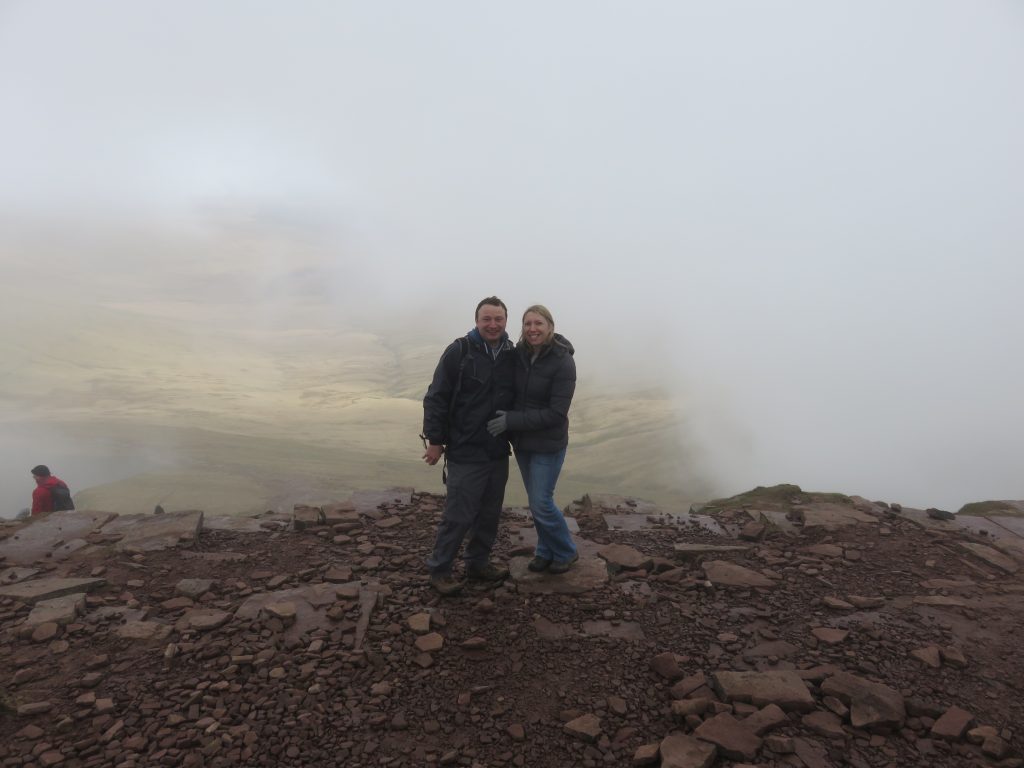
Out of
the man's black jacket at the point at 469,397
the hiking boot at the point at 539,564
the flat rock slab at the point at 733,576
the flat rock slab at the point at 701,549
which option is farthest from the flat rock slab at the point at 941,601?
the man's black jacket at the point at 469,397

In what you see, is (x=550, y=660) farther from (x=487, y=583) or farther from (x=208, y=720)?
(x=208, y=720)

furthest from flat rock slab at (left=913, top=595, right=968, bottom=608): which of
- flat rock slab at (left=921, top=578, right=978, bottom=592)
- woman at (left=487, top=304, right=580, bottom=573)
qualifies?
woman at (left=487, top=304, right=580, bottom=573)

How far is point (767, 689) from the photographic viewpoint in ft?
13.0

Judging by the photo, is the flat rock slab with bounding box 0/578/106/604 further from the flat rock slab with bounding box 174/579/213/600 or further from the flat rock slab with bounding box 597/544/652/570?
the flat rock slab with bounding box 597/544/652/570

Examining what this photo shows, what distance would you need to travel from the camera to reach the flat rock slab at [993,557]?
6.24 metres

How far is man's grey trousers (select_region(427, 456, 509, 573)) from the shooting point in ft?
17.0

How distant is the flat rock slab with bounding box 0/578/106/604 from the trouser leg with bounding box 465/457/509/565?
12.3ft

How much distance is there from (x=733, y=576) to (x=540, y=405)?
286 centimetres

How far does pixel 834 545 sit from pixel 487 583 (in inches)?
172

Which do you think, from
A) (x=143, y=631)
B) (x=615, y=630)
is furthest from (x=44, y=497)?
(x=615, y=630)

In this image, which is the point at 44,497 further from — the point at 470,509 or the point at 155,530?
the point at 470,509

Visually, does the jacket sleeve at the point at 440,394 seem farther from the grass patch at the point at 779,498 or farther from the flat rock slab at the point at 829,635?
the grass patch at the point at 779,498

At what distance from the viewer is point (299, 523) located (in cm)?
727

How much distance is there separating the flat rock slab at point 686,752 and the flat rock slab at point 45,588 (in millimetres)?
5506
